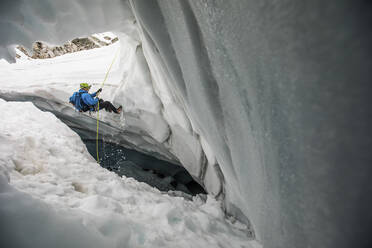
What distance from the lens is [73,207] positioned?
5.18ft

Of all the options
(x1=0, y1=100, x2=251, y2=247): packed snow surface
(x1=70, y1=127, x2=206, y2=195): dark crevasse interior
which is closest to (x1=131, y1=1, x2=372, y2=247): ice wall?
(x1=0, y1=100, x2=251, y2=247): packed snow surface

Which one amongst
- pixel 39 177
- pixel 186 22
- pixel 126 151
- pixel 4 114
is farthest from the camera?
pixel 126 151

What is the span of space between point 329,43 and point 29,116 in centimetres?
471

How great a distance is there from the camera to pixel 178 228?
6.02 feet

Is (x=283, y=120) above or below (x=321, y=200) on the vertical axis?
above

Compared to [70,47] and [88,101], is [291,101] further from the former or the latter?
[70,47]

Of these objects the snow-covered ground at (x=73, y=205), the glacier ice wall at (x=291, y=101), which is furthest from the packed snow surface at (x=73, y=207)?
the glacier ice wall at (x=291, y=101)

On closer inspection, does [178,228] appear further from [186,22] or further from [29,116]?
[29,116]

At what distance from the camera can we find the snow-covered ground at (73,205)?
0.92 m

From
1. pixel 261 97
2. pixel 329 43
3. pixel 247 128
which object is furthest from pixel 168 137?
pixel 329 43

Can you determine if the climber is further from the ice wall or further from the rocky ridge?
the rocky ridge

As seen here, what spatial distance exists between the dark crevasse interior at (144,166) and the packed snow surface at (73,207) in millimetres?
3714

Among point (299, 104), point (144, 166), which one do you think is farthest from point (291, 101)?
point (144, 166)

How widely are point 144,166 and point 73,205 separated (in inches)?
238
